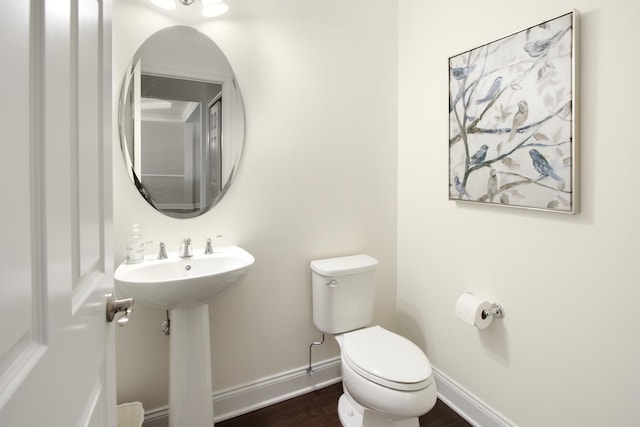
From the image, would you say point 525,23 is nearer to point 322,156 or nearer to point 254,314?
point 322,156

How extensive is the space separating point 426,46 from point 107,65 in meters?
1.74

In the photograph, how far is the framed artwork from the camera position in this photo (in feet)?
4.17

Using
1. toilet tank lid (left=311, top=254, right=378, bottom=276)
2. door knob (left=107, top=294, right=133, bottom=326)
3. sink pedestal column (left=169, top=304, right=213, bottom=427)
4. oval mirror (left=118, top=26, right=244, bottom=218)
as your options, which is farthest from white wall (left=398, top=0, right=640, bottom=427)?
door knob (left=107, top=294, right=133, bottom=326)

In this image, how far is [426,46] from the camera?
1935 millimetres

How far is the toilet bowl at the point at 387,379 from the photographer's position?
1290 mm

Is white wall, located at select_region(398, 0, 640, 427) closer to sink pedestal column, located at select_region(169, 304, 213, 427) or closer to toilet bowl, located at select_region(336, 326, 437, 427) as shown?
toilet bowl, located at select_region(336, 326, 437, 427)

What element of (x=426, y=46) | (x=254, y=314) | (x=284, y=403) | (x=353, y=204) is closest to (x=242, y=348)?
(x=254, y=314)

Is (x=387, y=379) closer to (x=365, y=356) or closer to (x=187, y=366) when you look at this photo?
(x=365, y=356)

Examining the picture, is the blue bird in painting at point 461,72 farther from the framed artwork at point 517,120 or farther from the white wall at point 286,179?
the white wall at point 286,179

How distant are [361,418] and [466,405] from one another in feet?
1.84

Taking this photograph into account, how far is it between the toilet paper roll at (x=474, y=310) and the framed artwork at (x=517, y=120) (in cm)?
47

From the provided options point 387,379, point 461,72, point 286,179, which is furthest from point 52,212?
point 461,72

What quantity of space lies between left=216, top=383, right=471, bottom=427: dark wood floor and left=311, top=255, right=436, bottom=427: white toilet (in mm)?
82

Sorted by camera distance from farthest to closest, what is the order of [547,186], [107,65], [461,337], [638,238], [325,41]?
[325,41]
[461,337]
[547,186]
[638,238]
[107,65]
